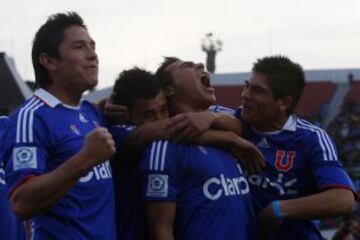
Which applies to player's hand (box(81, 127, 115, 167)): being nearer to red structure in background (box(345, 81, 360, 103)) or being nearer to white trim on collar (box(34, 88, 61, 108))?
white trim on collar (box(34, 88, 61, 108))

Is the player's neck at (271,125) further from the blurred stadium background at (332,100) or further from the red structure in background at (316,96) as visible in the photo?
the red structure in background at (316,96)

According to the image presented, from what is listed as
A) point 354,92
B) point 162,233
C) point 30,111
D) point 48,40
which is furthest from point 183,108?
point 354,92

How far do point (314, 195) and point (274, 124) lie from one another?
469 mm

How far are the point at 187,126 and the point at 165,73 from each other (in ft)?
1.46

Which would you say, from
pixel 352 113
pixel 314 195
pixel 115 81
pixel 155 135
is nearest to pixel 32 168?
pixel 155 135

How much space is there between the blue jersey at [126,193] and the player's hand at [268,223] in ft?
1.90

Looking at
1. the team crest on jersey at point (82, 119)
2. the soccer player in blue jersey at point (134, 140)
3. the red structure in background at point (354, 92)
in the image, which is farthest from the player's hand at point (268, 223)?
the red structure in background at point (354, 92)

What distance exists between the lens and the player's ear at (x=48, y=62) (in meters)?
3.78

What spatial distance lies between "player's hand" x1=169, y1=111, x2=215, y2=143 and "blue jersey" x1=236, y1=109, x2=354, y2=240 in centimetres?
45

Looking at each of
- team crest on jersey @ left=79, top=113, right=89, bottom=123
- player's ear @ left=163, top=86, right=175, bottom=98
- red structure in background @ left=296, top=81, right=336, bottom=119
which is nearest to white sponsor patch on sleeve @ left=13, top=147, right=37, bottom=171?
team crest on jersey @ left=79, top=113, right=89, bottom=123

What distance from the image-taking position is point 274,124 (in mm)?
4391

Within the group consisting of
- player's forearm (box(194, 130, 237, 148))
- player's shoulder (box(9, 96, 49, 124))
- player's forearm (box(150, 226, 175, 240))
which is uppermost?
player's shoulder (box(9, 96, 49, 124))

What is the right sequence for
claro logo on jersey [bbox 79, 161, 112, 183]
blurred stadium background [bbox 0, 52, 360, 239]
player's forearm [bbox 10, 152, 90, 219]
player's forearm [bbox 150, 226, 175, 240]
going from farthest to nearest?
1. blurred stadium background [bbox 0, 52, 360, 239]
2. player's forearm [bbox 150, 226, 175, 240]
3. claro logo on jersey [bbox 79, 161, 112, 183]
4. player's forearm [bbox 10, 152, 90, 219]

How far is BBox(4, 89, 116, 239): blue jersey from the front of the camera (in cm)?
349
